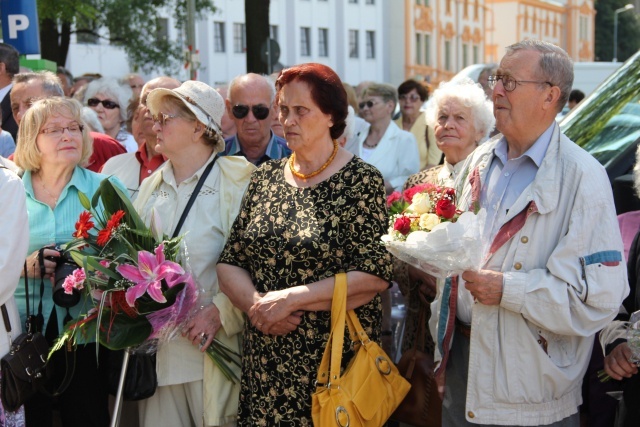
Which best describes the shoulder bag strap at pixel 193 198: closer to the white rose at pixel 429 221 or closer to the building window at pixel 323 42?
the white rose at pixel 429 221

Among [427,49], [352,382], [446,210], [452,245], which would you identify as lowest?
[352,382]

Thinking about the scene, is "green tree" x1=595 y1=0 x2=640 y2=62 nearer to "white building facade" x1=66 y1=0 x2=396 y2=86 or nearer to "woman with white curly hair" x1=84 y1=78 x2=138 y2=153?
"white building facade" x1=66 y1=0 x2=396 y2=86

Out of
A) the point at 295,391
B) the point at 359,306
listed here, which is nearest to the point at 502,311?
the point at 359,306

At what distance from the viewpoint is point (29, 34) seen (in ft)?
32.4

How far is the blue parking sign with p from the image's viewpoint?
9.84 meters

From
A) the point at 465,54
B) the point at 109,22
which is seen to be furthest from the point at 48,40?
the point at 465,54

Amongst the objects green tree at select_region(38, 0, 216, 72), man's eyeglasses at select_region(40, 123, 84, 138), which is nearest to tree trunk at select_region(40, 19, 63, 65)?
green tree at select_region(38, 0, 216, 72)

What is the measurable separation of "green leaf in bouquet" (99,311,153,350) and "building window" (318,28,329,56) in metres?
55.4

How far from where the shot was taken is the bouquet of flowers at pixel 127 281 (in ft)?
14.4

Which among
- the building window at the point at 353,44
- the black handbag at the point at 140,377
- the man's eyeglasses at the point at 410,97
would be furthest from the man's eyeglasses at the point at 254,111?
the building window at the point at 353,44

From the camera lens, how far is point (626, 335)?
12.9ft

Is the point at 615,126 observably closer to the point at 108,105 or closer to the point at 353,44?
the point at 108,105

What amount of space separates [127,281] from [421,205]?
1.53 meters

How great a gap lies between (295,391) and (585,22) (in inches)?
3328
